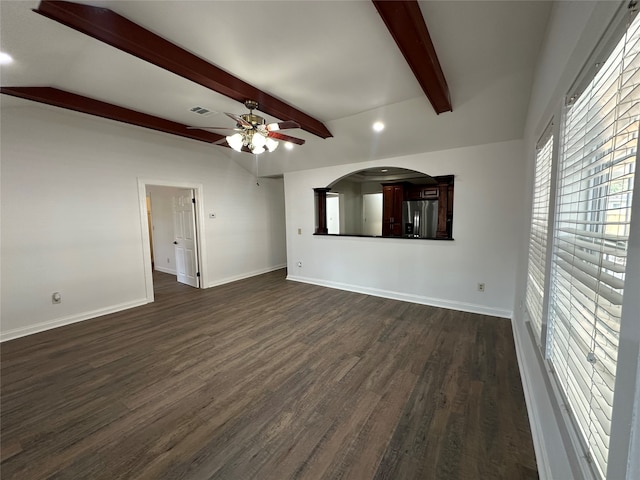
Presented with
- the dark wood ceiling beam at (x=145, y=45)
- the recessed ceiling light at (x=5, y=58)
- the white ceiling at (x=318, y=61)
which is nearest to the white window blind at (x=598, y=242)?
the white ceiling at (x=318, y=61)

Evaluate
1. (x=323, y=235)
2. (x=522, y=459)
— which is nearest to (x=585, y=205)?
(x=522, y=459)

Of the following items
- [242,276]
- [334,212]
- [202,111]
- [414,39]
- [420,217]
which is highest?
[202,111]

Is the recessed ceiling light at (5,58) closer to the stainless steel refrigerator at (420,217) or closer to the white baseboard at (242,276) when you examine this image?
the white baseboard at (242,276)

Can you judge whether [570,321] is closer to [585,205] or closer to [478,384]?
[585,205]

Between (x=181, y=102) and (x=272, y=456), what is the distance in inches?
144

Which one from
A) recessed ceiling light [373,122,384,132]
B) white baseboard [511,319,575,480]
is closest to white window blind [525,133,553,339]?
white baseboard [511,319,575,480]

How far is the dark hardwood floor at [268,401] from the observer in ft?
5.12

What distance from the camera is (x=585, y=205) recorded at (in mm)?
1069

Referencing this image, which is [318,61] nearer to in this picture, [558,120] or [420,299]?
[558,120]

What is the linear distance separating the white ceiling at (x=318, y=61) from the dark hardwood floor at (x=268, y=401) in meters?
2.65

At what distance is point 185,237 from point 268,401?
4442mm

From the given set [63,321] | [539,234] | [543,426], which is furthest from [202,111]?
[543,426]

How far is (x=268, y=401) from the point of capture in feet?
6.77

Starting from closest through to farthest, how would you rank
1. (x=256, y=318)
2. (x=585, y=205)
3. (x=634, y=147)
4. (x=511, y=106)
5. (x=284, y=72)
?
(x=634, y=147) < (x=585, y=205) < (x=284, y=72) < (x=511, y=106) < (x=256, y=318)
